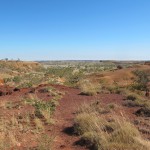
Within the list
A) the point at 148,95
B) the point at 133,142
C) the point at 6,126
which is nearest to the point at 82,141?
the point at 133,142

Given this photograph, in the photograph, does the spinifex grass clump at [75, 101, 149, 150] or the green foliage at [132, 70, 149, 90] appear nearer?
the spinifex grass clump at [75, 101, 149, 150]

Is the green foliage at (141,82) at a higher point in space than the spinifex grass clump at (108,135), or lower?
lower

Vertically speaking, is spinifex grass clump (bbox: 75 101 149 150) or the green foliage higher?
spinifex grass clump (bbox: 75 101 149 150)

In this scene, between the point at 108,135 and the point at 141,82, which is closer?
the point at 108,135

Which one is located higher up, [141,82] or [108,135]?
[108,135]

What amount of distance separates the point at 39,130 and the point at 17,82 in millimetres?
24428

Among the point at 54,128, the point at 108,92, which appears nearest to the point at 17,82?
the point at 108,92

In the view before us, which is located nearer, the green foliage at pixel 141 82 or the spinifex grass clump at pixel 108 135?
the spinifex grass clump at pixel 108 135

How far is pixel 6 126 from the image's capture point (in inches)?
393

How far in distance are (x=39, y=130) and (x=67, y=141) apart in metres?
1.41

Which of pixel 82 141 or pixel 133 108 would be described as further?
pixel 133 108

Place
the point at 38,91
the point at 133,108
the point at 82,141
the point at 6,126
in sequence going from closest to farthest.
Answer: the point at 82,141 < the point at 6,126 < the point at 133,108 < the point at 38,91

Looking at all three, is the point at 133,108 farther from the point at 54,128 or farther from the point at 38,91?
the point at 38,91

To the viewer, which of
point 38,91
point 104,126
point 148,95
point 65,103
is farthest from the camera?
point 38,91
